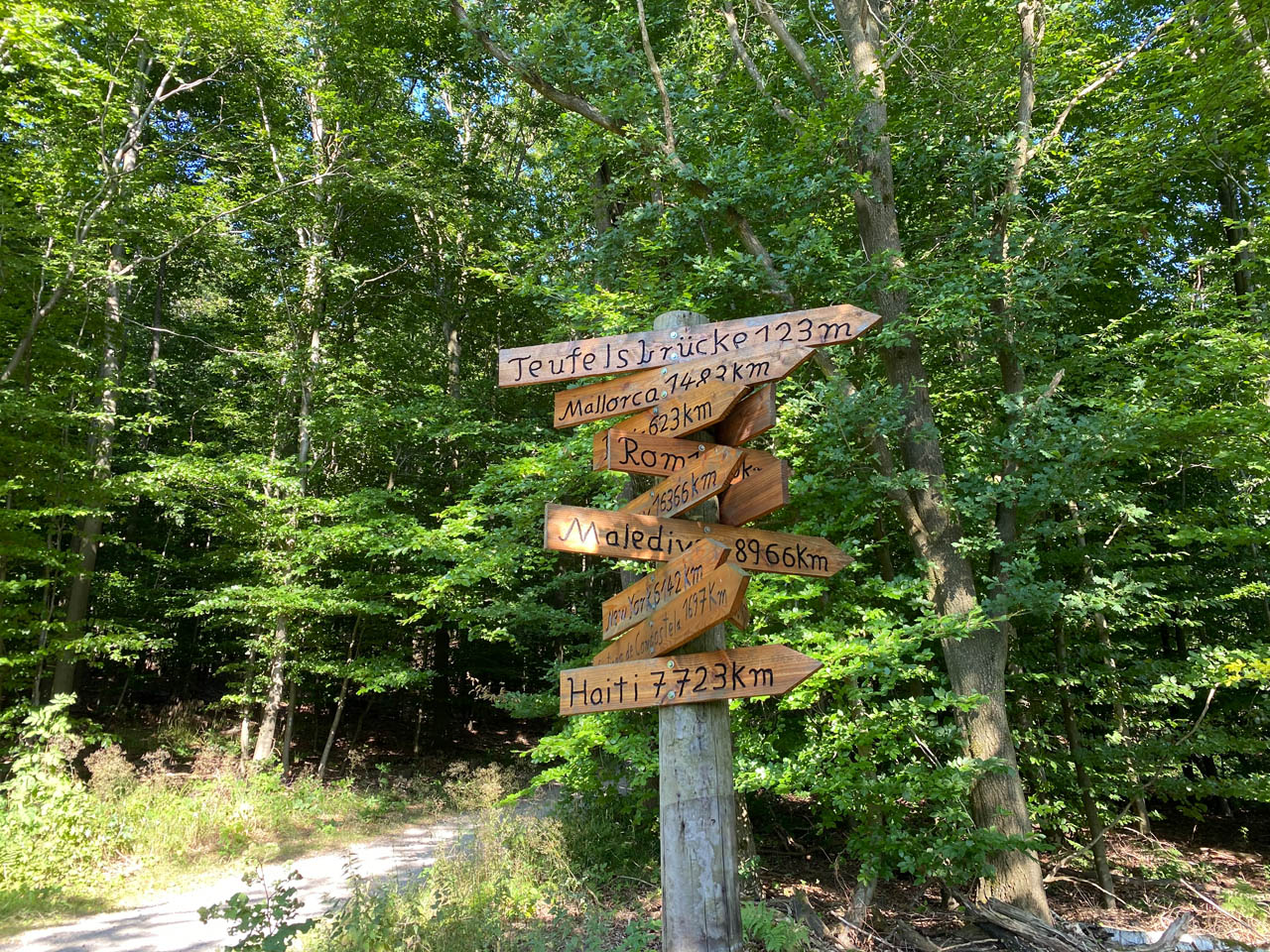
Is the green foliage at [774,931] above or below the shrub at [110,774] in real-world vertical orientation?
below

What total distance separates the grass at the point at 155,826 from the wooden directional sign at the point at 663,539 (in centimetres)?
363

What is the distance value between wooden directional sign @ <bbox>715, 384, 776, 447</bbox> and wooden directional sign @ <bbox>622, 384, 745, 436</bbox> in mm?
117

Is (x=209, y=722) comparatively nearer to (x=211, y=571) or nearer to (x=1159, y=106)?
(x=211, y=571)

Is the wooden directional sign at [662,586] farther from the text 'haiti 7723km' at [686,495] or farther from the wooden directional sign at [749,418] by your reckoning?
the wooden directional sign at [749,418]

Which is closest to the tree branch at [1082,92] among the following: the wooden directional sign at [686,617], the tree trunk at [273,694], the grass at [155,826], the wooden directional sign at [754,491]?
the wooden directional sign at [754,491]

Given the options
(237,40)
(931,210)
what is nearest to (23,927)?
(931,210)

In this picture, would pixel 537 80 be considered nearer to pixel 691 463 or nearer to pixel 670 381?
pixel 670 381

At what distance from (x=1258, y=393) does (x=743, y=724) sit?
18.8ft

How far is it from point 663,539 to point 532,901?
4.36 meters

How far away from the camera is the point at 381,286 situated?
14133 millimetres

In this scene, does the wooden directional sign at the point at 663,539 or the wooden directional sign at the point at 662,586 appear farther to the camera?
the wooden directional sign at the point at 663,539

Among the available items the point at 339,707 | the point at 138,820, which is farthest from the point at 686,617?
the point at 339,707

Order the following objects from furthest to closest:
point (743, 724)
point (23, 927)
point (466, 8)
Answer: point (466, 8) → point (743, 724) → point (23, 927)

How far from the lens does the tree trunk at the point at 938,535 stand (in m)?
6.06
